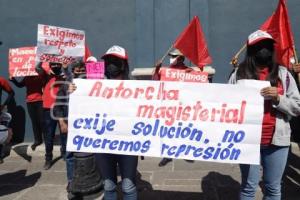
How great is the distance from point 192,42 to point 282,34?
5.15 ft

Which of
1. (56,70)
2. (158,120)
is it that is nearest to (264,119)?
(158,120)

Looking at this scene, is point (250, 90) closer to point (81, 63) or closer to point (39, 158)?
point (81, 63)

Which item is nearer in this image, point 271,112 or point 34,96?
point 271,112

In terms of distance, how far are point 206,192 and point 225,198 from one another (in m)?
0.30

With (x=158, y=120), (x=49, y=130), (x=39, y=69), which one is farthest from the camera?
(x=39, y=69)

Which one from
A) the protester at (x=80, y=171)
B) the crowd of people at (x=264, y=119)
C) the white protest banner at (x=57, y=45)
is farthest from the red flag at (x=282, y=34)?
the white protest banner at (x=57, y=45)

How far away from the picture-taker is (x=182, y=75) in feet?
21.2

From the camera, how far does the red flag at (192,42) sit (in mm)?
5988

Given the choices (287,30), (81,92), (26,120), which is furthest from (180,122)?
(26,120)

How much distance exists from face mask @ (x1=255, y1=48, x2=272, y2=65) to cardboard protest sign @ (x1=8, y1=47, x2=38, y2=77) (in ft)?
15.3

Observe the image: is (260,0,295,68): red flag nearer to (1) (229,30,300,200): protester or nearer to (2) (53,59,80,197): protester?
(1) (229,30,300,200): protester

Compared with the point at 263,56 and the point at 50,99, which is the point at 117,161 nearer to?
the point at 263,56

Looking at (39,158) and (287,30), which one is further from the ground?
(287,30)

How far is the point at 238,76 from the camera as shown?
3893 mm
